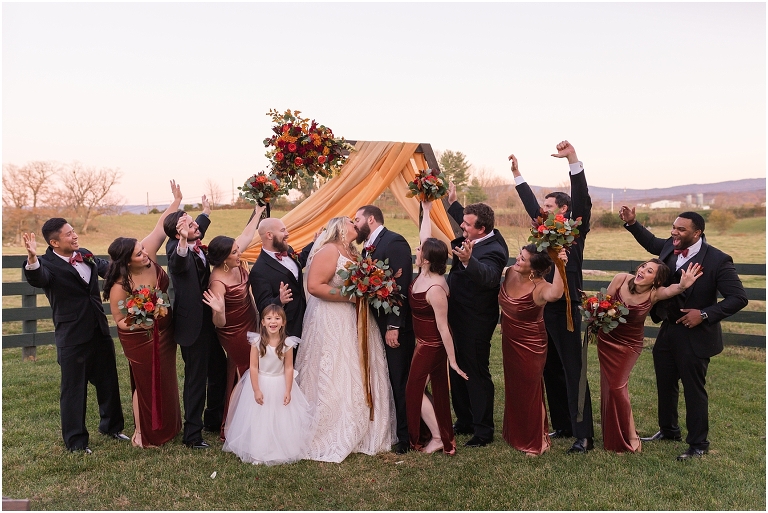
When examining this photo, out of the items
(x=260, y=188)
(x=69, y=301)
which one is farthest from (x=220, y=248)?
(x=69, y=301)

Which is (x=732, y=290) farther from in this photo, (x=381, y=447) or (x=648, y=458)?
(x=381, y=447)

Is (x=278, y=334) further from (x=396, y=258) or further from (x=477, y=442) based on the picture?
(x=477, y=442)

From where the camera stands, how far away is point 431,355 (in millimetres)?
5785

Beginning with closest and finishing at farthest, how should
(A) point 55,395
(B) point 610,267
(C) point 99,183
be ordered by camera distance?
(A) point 55,395 < (B) point 610,267 < (C) point 99,183

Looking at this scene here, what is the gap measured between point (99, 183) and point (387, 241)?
2100 centimetres

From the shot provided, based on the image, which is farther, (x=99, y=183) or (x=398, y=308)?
(x=99, y=183)

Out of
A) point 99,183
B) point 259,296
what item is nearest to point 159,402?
point 259,296

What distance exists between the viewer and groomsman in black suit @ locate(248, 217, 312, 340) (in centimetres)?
588

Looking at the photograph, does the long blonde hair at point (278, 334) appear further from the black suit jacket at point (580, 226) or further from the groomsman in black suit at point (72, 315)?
the black suit jacket at point (580, 226)

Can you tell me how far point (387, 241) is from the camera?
5926 mm

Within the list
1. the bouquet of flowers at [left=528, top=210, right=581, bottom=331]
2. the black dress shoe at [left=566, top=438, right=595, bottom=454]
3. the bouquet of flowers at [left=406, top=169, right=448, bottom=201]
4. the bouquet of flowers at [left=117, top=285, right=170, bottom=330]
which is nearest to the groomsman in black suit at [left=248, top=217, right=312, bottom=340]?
the bouquet of flowers at [left=117, top=285, right=170, bottom=330]

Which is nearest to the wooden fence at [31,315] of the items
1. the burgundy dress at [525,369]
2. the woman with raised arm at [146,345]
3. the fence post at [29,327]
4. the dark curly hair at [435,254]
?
the fence post at [29,327]

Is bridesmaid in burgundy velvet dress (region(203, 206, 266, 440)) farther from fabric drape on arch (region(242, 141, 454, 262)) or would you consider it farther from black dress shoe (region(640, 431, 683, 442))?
black dress shoe (region(640, 431, 683, 442))

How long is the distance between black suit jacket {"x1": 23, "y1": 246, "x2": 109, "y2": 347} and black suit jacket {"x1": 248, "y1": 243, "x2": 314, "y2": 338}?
1478 millimetres
